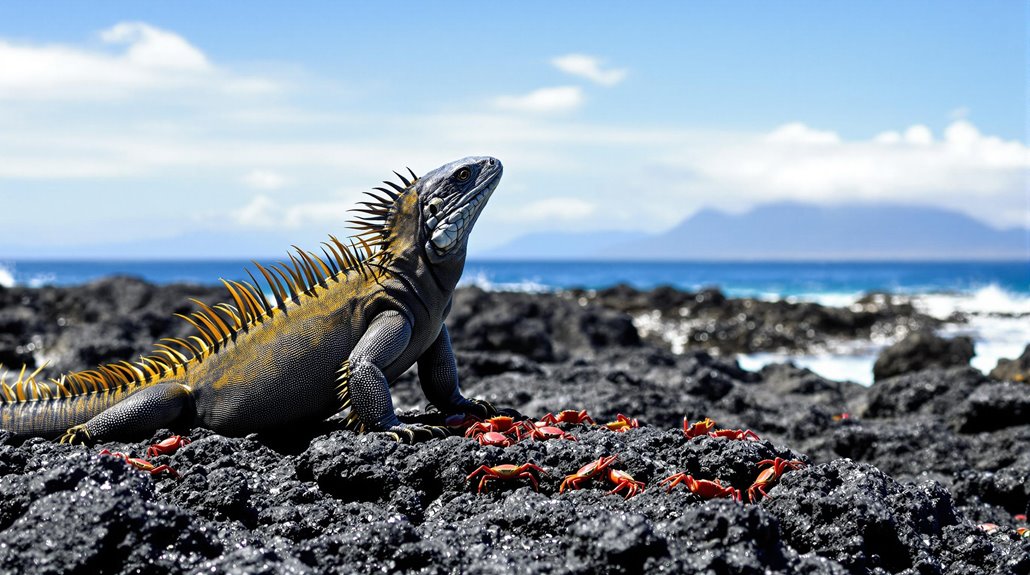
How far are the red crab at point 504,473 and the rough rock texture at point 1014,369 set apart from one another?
Answer: 378 inches

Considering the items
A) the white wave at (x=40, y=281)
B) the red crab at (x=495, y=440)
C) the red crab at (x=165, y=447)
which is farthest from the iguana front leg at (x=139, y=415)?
the white wave at (x=40, y=281)

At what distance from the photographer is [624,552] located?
9.76 ft

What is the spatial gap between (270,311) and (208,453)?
0.92 meters

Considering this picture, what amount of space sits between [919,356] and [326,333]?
12.4 m

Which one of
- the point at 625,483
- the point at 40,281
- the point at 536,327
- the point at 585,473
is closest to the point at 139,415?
the point at 585,473

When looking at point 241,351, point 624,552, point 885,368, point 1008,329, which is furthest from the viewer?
point 1008,329

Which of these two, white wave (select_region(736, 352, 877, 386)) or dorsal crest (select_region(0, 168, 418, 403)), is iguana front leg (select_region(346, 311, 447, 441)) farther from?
white wave (select_region(736, 352, 877, 386))

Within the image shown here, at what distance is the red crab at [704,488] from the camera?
3.60 m

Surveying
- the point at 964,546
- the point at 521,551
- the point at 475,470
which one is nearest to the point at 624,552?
the point at 521,551

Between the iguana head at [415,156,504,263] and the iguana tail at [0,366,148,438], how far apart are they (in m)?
1.79

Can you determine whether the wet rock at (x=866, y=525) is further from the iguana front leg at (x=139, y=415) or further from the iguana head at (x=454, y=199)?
the iguana front leg at (x=139, y=415)

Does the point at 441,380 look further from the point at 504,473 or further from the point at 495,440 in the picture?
the point at 504,473

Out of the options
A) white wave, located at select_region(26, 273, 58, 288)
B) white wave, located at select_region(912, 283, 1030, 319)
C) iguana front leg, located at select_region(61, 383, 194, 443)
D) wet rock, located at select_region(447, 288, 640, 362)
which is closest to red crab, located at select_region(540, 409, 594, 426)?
iguana front leg, located at select_region(61, 383, 194, 443)

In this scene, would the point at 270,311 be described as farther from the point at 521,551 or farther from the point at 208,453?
the point at 521,551
